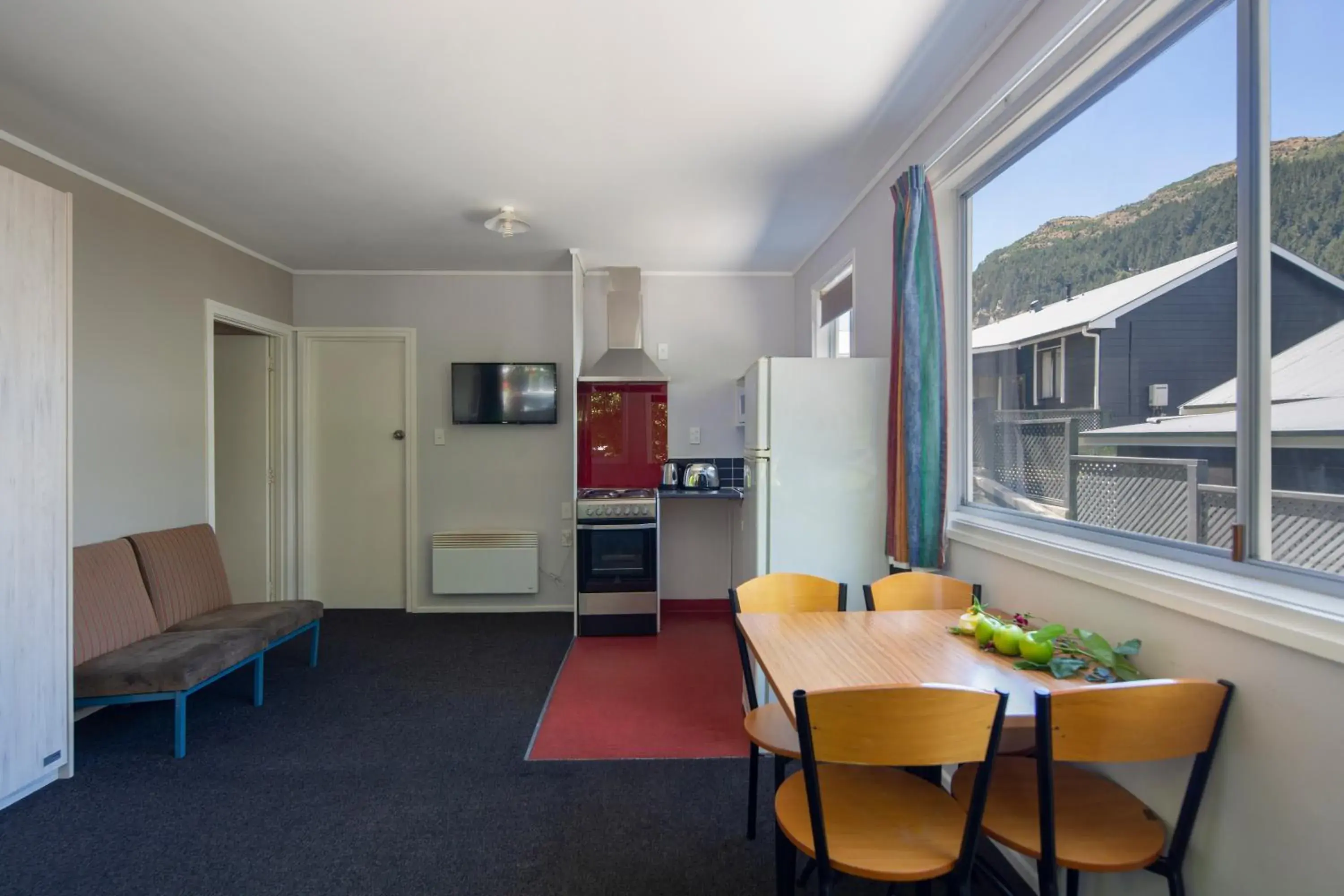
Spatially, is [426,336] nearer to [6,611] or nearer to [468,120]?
[468,120]

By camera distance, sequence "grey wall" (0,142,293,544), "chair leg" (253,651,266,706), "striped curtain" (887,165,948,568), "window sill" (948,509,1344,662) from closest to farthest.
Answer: "window sill" (948,509,1344,662) → "striped curtain" (887,165,948,568) → "grey wall" (0,142,293,544) → "chair leg" (253,651,266,706)

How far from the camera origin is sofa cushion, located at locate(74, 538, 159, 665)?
2.54 meters

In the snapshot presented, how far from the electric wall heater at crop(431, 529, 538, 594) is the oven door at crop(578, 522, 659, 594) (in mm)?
656

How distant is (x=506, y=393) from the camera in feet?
14.7

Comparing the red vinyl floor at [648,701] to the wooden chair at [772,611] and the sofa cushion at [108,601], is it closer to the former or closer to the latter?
the wooden chair at [772,611]

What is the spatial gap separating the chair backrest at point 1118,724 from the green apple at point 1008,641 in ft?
1.22

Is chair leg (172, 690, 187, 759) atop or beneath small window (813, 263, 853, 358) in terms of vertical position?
beneath

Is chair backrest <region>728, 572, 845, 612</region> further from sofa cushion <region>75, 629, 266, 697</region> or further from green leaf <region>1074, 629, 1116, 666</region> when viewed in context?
sofa cushion <region>75, 629, 266, 697</region>

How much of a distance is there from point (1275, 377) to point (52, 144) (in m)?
4.38

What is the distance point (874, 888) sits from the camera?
1751mm

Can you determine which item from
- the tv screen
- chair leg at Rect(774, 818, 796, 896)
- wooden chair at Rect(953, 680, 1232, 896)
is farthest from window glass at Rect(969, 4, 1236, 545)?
the tv screen

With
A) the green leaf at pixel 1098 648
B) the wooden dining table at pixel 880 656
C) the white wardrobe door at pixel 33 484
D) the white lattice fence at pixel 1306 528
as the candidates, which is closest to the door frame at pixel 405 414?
the white wardrobe door at pixel 33 484

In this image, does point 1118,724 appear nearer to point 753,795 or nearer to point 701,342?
point 753,795

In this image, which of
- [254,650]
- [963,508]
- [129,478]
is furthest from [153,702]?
[963,508]
